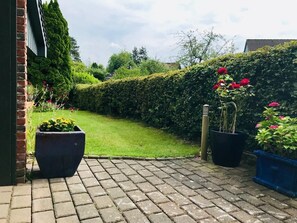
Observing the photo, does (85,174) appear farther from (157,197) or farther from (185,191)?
(185,191)

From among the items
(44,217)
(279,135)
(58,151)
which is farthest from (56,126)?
(279,135)

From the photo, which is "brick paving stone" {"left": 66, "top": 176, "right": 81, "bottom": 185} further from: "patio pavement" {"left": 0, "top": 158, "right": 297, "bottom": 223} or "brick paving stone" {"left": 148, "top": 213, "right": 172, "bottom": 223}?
"brick paving stone" {"left": 148, "top": 213, "right": 172, "bottom": 223}

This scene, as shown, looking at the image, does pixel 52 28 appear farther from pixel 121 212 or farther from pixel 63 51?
pixel 121 212

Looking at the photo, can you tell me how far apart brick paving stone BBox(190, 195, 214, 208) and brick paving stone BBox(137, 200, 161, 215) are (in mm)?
451

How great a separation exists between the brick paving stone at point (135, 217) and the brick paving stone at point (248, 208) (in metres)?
1.01

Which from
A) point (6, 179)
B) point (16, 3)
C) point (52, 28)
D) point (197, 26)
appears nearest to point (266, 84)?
point (16, 3)

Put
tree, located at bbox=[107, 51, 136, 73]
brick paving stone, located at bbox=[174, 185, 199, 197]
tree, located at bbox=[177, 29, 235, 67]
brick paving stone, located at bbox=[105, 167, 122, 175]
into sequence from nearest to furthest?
brick paving stone, located at bbox=[174, 185, 199, 197], brick paving stone, located at bbox=[105, 167, 122, 175], tree, located at bbox=[177, 29, 235, 67], tree, located at bbox=[107, 51, 136, 73]

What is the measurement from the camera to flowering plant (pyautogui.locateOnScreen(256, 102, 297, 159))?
9.01 feet

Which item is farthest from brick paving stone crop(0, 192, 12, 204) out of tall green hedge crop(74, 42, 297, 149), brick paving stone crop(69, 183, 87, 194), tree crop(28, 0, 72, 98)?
tree crop(28, 0, 72, 98)

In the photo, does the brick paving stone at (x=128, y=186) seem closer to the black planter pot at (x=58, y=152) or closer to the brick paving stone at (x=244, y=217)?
the black planter pot at (x=58, y=152)

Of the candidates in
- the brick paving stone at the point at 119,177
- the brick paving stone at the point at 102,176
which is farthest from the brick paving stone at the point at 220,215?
the brick paving stone at the point at 102,176

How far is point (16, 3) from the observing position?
2.62 meters

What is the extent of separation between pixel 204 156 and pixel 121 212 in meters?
2.35

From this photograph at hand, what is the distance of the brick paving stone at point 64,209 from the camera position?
2.11 meters
